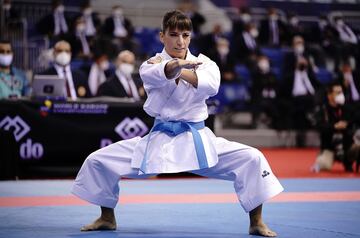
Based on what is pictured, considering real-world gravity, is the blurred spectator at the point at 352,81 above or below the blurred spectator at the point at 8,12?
below

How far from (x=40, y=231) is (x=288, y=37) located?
40.3 feet

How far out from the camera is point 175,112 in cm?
453

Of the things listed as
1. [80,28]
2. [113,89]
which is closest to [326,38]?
[80,28]

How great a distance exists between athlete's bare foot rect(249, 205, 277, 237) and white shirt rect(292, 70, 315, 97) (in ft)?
31.6

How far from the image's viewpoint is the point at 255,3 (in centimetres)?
1733

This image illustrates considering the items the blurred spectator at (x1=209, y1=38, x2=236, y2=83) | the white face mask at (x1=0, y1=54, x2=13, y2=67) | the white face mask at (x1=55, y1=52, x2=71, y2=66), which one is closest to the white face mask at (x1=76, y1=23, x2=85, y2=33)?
the blurred spectator at (x1=209, y1=38, x2=236, y2=83)

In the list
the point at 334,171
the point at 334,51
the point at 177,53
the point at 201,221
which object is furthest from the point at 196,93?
the point at 334,51

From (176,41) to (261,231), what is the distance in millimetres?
1353

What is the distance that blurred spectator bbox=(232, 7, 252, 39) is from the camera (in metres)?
15.3

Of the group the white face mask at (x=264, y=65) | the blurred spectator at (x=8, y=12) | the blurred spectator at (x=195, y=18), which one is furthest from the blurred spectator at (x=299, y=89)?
the blurred spectator at (x=8, y=12)

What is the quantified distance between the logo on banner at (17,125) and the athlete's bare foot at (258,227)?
4.53 m

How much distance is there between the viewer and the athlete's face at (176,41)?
4516mm

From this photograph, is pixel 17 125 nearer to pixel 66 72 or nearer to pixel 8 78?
pixel 8 78

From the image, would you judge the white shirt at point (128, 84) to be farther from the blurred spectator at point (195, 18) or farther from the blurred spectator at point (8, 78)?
the blurred spectator at point (195, 18)
